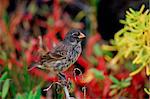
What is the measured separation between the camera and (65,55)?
9.83 ft

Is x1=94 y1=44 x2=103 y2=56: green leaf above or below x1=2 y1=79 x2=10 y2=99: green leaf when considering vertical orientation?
above

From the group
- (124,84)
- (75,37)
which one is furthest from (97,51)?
(75,37)

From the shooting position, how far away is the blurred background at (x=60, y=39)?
3.72 metres

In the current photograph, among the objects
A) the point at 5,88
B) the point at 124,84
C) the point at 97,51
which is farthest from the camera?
the point at 97,51

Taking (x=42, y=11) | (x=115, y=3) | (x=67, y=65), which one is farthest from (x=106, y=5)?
(x=67, y=65)

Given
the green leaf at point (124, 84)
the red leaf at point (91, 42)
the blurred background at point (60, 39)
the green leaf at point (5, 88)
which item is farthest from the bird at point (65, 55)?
the red leaf at point (91, 42)

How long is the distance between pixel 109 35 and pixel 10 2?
86 centimetres

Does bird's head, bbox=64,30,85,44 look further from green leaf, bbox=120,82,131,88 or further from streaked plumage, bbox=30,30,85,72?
green leaf, bbox=120,82,131,88

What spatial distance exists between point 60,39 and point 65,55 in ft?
5.47

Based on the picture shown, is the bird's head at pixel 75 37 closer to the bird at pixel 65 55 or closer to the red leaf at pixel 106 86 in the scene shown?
the bird at pixel 65 55

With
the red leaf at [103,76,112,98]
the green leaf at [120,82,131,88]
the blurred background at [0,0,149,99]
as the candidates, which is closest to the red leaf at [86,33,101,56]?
the blurred background at [0,0,149,99]

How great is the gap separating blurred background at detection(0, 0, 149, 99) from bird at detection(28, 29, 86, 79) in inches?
4.0

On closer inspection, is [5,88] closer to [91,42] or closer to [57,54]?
[57,54]

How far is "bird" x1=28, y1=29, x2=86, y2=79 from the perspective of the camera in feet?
9.71
